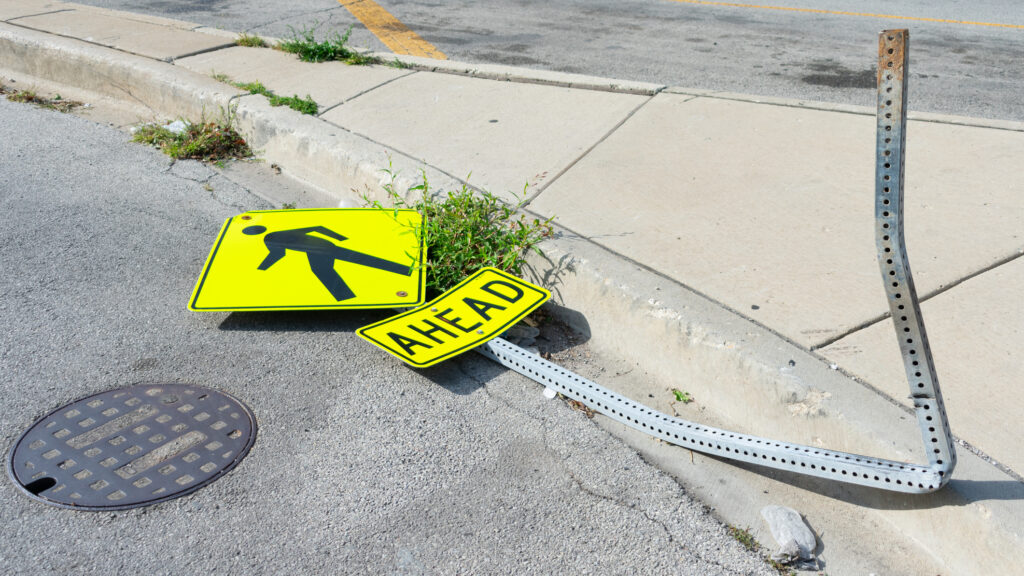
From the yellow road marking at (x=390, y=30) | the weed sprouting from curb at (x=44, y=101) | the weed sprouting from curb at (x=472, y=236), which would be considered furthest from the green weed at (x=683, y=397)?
the weed sprouting from curb at (x=44, y=101)

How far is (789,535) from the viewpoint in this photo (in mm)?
2256

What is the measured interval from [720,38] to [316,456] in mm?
6370

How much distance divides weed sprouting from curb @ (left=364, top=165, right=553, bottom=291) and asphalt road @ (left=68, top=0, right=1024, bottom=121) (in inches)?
112

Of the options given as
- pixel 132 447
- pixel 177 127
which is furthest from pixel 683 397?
pixel 177 127

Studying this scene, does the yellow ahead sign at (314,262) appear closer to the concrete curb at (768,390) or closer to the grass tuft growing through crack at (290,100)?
the concrete curb at (768,390)

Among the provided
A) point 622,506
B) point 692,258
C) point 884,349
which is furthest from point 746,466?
point 692,258

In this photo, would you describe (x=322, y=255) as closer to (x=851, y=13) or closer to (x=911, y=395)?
(x=911, y=395)

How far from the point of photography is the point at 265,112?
5.02 meters

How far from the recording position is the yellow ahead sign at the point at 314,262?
10.7 feet

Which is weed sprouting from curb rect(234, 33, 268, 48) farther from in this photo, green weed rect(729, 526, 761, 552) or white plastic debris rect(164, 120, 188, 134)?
green weed rect(729, 526, 761, 552)

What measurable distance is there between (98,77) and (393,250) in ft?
12.6

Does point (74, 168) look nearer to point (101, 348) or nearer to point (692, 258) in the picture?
point (101, 348)

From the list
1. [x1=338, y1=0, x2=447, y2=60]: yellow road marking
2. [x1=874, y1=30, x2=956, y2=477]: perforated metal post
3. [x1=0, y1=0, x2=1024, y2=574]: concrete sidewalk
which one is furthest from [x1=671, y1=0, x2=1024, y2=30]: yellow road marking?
[x1=874, y1=30, x2=956, y2=477]: perforated metal post

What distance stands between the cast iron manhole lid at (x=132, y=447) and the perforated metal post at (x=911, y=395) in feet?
3.92
